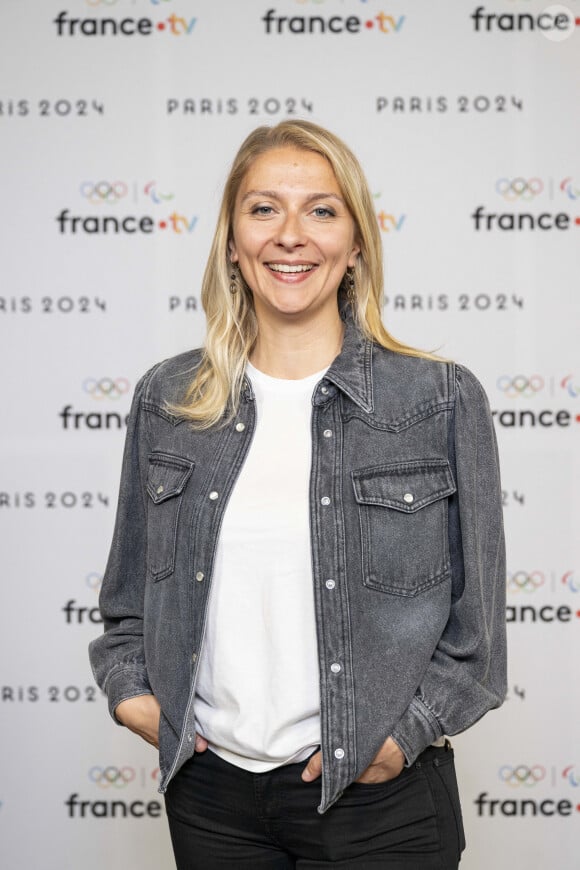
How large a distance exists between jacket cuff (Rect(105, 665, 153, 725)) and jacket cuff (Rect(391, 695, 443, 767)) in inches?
18.3

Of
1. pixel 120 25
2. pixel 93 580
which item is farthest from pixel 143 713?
pixel 120 25

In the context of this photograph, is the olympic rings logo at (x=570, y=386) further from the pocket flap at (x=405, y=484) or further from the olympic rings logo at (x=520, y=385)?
the pocket flap at (x=405, y=484)

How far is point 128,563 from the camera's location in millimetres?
1894

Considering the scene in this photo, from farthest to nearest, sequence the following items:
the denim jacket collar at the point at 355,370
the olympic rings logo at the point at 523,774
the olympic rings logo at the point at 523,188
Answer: the olympic rings logo at the point at 523,774, the olympic rings logo at the point at 523,188, the denim jacket collar at the point at 355,370

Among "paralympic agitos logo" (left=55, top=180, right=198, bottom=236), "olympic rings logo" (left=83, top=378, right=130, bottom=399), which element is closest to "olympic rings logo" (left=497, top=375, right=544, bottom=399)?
"paralympic agitos logo" (left=55, top=180, right=198, bottom=236)

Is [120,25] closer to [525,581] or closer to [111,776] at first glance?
[525,581]

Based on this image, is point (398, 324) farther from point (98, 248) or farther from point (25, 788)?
point (25, 788)

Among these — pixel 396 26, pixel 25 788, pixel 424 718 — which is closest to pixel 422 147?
pixel 396 26

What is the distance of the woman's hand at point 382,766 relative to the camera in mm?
1526

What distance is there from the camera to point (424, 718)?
1.58m

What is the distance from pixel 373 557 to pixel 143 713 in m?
0.51

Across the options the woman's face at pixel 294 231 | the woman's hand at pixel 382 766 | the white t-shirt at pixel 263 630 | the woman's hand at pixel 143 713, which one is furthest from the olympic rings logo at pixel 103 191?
the woman's hand at pixel 382 766

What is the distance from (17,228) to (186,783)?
76.7 inches

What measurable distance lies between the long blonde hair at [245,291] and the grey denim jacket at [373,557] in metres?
0.03
